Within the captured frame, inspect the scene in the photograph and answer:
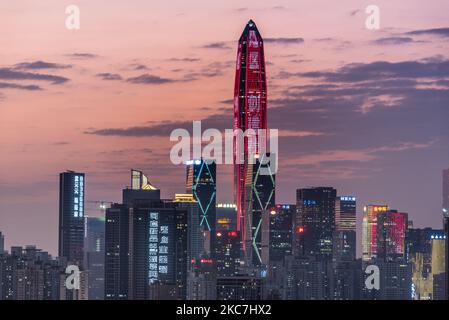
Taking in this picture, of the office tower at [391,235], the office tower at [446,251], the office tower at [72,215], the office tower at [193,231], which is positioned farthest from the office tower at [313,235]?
the office tower at [72,215]

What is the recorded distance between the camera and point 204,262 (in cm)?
3453

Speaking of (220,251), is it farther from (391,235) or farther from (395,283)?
(395,283)

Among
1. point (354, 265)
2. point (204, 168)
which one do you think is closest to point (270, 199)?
point (204, 168)

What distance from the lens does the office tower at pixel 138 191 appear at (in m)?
34.2

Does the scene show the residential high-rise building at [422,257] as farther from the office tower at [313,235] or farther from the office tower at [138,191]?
the office tower at [138,191]

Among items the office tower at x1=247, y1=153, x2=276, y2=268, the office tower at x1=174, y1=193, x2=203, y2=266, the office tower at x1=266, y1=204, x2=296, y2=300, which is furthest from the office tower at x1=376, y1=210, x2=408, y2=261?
the office tower at x1=174, y1=193, x2=203, y2=266

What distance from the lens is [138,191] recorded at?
34.8m

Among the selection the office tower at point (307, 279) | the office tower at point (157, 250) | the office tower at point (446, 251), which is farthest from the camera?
the office tower at point (157, 250)

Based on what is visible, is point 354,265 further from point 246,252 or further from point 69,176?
point 69,176

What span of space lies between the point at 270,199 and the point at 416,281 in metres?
15.6

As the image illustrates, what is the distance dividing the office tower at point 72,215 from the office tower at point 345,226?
8166mm

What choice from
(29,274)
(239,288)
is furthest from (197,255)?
(239,288)

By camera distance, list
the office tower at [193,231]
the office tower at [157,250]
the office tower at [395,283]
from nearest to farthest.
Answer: the office tower at [395,283] → the office tower at [157,250] → the office tower at [193,231]

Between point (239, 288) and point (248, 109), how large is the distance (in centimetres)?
2528
